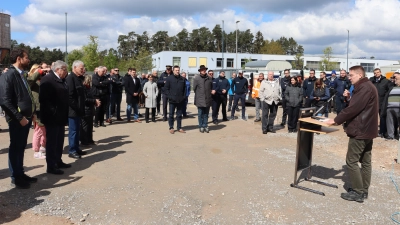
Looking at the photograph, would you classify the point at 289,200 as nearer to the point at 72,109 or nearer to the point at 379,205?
the point at 379,205

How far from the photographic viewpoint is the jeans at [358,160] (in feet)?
16.9

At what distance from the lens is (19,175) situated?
17.8 ft

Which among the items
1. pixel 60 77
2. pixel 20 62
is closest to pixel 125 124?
pixel 60 77

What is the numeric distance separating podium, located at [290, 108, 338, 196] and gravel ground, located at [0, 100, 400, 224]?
208 mm

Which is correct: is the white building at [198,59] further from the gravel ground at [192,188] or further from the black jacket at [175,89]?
the gravel ground at [192,188]

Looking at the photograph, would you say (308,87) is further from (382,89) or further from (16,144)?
(16,144)

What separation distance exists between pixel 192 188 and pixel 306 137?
220cm

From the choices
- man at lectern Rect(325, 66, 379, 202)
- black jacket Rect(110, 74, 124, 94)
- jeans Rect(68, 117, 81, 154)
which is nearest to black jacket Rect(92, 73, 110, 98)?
black jacket Rect(110, 74, 124, 94)

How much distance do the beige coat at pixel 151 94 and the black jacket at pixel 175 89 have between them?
1735 millimetres

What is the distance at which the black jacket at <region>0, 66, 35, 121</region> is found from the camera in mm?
4949

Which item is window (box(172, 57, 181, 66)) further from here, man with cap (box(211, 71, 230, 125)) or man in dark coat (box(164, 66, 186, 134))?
man in dark coat (box(164, 66, 186, 134))

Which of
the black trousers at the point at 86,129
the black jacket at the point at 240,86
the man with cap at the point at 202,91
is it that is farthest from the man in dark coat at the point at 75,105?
the black jacket at the point at 240,86

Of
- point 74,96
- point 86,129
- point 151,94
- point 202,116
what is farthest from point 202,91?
point 74,96

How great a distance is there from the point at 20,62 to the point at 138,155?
325 centimetres
